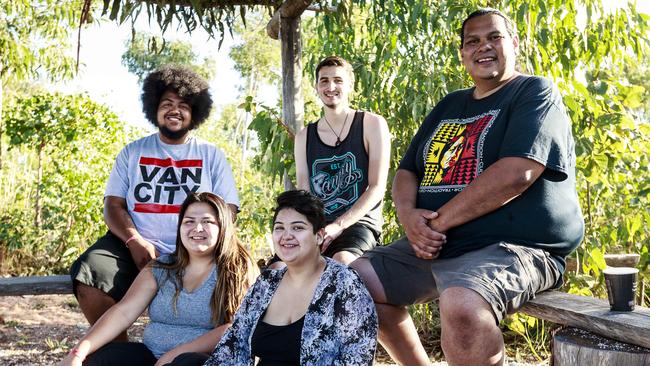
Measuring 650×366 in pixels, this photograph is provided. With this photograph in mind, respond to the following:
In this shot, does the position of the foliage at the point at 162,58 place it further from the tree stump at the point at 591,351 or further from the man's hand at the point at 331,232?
the tree stump at the point at 591,351

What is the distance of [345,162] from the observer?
3850mm

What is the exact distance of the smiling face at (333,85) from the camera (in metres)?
3.88

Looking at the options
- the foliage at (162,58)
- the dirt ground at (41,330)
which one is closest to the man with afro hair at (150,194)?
the dirt ground at (41,330)

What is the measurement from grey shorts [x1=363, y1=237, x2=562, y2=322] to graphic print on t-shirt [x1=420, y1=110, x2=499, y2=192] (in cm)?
29

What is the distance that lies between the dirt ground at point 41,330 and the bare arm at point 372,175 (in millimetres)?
2104

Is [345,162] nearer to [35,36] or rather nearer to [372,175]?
[372,175]

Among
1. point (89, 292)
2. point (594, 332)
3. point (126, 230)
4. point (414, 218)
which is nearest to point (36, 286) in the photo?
point (89, 292)

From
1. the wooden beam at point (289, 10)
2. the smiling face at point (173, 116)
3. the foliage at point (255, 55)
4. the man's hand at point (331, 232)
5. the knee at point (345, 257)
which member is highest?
the foliage at point (255, 55)

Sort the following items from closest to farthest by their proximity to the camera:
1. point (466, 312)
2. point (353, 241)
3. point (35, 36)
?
point (466, 312), point (353, 241), point (35, 36)

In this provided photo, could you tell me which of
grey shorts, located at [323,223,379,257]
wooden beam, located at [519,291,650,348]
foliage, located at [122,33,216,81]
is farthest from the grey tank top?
foliage, located at [122,33,216,81]

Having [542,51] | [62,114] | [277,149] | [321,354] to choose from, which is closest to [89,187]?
[62,114]

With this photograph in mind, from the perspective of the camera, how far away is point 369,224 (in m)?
3.79

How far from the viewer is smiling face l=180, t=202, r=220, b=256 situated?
11.0 ft

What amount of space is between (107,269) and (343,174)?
123cm
